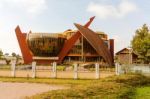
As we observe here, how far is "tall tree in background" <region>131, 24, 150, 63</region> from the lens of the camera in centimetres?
5753

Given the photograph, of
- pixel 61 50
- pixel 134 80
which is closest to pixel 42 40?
pixel 61 50

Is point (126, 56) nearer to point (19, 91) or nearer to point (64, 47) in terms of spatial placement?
point (64, 47)

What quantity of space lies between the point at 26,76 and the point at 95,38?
50.0 meters

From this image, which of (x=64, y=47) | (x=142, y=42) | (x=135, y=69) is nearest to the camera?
(x=135, y=69)

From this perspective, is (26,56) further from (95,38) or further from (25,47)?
(95,38)

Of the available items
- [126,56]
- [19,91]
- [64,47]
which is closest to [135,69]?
[19,91]

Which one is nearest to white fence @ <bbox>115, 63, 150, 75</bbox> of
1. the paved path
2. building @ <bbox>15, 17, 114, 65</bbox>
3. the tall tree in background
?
the paved path

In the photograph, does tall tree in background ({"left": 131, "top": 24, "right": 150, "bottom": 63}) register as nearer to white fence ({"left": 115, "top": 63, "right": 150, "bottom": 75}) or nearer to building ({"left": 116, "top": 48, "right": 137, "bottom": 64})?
white fence ({"left": 115, "top": 63, "right": 150, "bottom": 75})

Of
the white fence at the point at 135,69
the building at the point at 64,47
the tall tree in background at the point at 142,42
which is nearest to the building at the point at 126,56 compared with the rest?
the building at the point at 64,47

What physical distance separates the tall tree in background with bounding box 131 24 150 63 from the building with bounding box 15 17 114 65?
71.3 ft

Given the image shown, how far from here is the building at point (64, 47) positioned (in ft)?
271

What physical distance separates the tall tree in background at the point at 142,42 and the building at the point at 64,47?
71.3ft

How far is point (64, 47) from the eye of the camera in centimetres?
8625

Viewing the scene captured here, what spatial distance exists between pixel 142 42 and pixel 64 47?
32.1 metres
